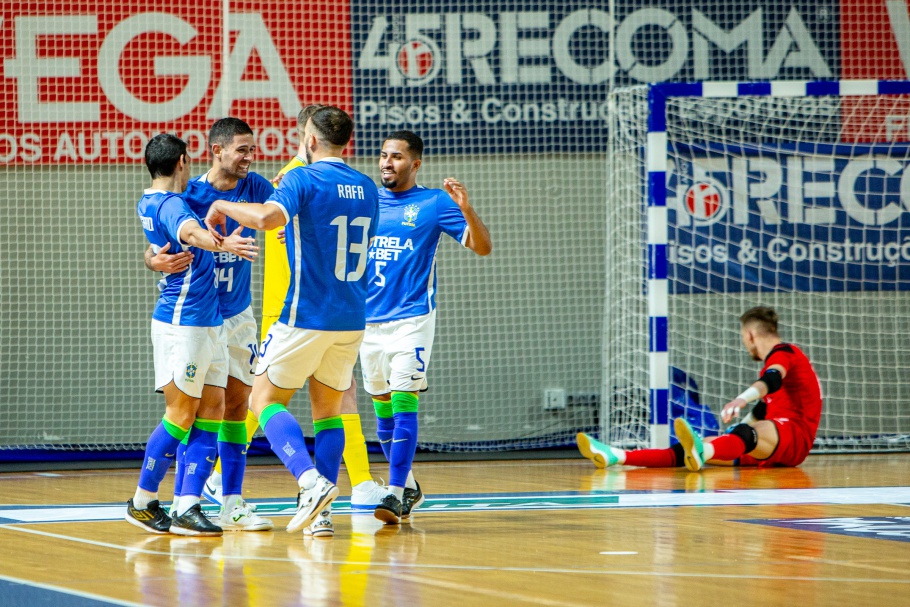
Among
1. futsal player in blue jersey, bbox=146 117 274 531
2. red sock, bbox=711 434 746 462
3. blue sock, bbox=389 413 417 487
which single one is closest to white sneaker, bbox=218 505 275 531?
futsal player in blue jersey, bbox=146 117 274 531

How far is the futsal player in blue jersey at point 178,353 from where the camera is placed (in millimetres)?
4902

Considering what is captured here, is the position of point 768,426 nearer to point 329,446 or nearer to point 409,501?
point 409,501

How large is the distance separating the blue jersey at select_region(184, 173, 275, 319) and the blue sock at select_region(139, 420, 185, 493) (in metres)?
0.72

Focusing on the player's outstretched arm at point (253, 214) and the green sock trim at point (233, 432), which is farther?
the green sock trim at point (233, 432)

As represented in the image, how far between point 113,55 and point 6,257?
1.82 m

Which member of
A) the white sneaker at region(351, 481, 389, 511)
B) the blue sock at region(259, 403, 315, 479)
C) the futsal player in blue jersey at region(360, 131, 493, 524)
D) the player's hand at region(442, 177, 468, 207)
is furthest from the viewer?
the white sneaker at region(351, 481, 389, 511)

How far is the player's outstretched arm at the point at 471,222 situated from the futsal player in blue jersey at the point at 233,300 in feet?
2.79

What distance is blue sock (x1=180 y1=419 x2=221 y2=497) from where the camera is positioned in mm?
4965

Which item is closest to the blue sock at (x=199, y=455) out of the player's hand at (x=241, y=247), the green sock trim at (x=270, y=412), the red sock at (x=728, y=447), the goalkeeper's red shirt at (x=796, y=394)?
the green sock trim at (x=270, y=412)

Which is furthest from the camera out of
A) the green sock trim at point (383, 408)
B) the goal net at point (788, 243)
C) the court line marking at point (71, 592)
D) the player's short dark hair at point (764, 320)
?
the goal net at point (788, 243)

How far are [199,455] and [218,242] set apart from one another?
1020 millimetres

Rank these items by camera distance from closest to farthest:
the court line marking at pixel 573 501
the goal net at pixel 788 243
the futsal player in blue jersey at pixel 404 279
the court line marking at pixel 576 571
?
1. the court line marking at pixel 576 571
2. the futsal player in blue jersey at pixel 404 279
3. the court line marking at pixel 573 501
4. the goal net at pixel 788 243

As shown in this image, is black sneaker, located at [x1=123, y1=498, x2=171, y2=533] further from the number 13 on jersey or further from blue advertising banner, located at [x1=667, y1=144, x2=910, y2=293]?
blue advertising banner, located at [x1=667, y1=144, x2=910, y2=293]

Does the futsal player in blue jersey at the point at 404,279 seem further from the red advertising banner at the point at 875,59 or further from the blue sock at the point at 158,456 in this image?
the red advertising banner at the point at 875,59
